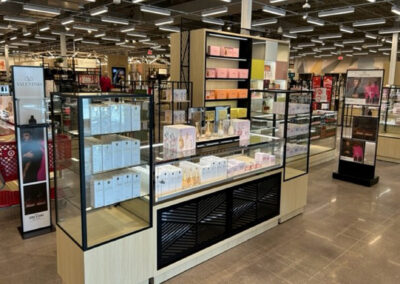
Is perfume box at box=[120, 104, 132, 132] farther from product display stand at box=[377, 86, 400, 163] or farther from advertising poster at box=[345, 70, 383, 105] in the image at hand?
product display stand at box=[377, 86, 400, 163]

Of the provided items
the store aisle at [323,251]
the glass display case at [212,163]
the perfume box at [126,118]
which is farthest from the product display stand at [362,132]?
the perfume box at [126,118]

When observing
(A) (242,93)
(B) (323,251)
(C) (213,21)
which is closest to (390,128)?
(A) (242,93)

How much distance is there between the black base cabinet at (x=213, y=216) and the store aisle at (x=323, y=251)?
0.77 ft

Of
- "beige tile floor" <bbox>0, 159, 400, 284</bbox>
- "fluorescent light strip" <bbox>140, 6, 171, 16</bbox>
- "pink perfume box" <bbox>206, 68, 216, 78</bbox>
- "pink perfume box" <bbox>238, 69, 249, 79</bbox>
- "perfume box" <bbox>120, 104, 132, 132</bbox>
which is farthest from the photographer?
"fluorescent light strip" <bbox>140, 6, 171, 16</bbox>

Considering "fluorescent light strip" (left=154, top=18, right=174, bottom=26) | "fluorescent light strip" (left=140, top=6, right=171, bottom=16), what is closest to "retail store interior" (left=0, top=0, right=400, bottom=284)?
"fluorescent light strip" (left=140, top=6, right=171, bottom=16)

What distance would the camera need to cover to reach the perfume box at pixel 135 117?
8.94 ft

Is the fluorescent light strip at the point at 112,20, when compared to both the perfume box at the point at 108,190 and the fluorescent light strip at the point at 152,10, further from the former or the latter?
the perfume box at the point at 108,190

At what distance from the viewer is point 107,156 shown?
2584 millimetres

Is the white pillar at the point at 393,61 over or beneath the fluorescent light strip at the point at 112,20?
beneath

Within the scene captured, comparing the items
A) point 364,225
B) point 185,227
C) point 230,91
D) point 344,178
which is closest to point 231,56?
point 230,91

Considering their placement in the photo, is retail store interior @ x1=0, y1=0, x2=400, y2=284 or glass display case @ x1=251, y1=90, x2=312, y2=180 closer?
retail store interior @ x1=0, y1=0, x2=400, y2=284

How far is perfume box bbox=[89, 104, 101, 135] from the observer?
2459 mm

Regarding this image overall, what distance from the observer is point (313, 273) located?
3.27m

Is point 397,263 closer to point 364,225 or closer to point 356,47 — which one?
point 364,225
